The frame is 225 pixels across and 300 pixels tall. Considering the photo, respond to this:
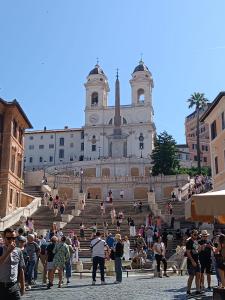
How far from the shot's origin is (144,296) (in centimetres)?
1134

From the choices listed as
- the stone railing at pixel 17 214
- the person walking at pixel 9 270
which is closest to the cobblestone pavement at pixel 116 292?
the person walking at pixel 9 270

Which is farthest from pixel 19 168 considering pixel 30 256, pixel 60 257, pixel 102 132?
pixel 102 132

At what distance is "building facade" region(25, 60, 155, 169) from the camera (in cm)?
9650

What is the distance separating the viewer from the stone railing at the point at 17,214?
32.5 m

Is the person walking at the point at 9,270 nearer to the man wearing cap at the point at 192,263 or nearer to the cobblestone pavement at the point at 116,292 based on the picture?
the cobblestone pavement at the point at 116,292

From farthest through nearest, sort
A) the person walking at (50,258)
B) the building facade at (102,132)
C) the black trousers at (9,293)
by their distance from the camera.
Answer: the building facade at (102,132), the person walking at (50,258), the black trousers at (9,293)

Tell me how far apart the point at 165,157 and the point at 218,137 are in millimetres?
35065

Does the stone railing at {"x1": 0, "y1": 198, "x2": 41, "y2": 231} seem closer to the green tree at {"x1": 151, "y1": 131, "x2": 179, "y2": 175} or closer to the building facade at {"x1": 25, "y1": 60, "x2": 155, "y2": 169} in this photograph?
the green tree at {"x1": 151, "y1": 131, "x2": 179, "y2": 175}

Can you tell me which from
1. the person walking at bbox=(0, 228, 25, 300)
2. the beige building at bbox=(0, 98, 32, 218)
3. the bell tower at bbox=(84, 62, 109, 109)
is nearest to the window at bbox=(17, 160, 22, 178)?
the beige building at bbox=(0, 98, 32, 218)

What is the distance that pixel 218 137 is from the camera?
35.5 metres

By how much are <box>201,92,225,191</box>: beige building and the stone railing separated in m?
15.4

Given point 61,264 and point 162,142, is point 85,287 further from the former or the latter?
point 162,142

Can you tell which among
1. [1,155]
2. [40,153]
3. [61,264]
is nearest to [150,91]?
[40,153]

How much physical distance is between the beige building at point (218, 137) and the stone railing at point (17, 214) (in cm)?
1537
